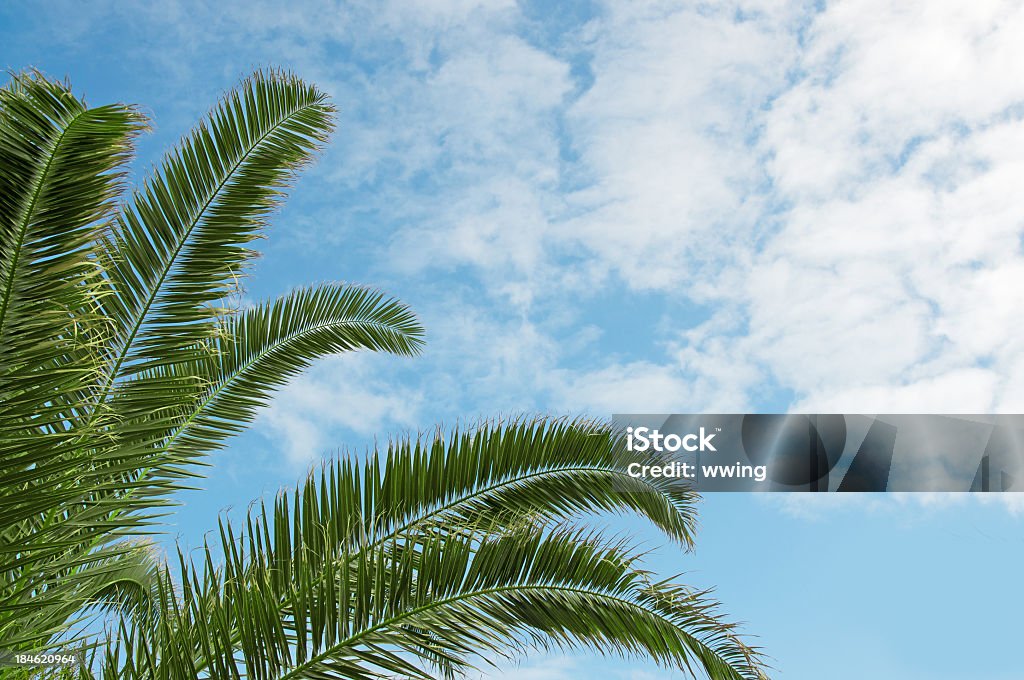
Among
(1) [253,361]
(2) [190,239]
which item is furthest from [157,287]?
(1) [253,361]

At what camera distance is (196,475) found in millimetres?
5629

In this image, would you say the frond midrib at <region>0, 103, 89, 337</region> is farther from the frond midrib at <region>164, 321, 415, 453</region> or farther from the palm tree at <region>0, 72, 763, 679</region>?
the frond midrib at <region>164, 321, 415, 453</region>

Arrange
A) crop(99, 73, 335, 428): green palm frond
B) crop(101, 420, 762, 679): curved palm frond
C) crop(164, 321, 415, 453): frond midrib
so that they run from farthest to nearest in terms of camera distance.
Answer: crop(164, 321, 415, 453): frond midrib, crop(99, 73, 335, 428): green palm frond, crop(101, 420, 762, 679): curved palm frond

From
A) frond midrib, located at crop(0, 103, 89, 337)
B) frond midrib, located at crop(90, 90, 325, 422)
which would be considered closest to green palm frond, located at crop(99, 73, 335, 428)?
frond midrib, located at crop(90, 90, 325, 422)

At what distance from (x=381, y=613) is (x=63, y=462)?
132 centimetres

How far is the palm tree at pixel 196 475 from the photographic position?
3332mm

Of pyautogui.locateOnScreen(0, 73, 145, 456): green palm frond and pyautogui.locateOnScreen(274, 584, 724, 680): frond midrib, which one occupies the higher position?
pyautogui.locateOnScreen(0, 73, 145, 456): green palm frond

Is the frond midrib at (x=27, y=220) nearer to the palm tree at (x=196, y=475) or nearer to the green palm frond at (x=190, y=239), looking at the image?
the palm tree at (x=196, y=475)

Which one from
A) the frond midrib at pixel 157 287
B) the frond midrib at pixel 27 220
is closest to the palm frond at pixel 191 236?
the frond midrib at pixel 157 287

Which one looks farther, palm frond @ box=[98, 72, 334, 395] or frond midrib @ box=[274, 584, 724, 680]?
palm frond @ box=[98, 72, 334, 395]

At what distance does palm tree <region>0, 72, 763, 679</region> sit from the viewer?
333cm

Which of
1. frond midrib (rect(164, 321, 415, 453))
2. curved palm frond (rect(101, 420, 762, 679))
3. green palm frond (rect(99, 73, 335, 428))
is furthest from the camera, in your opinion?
frond midrib (rect(164, 321, 415, 453))

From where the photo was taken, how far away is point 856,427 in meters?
12.4

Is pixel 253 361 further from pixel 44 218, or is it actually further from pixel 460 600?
pixel 460 600
